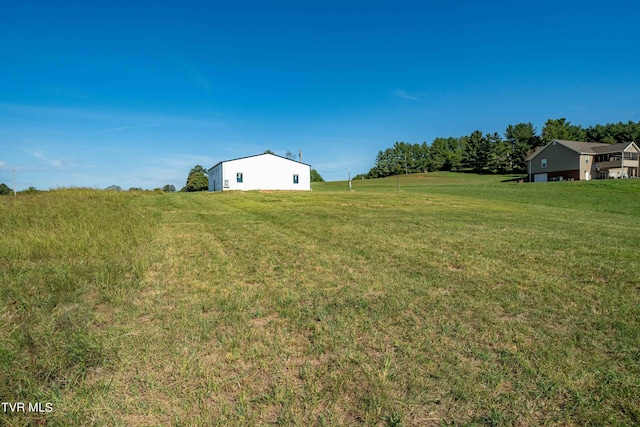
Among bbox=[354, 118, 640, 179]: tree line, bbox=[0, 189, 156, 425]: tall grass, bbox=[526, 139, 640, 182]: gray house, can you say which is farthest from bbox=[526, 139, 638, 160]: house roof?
bbox=[0, 189, 156, 425]: tall grass

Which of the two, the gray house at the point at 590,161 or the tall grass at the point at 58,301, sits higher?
the gray house at the point at 590,161

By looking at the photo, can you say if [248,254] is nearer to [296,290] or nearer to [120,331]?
[296,290]

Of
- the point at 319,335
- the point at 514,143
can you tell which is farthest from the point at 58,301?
the point at 514,143

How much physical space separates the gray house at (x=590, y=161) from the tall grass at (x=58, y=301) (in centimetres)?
6092

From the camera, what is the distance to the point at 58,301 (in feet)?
13.2

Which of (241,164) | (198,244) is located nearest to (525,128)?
(241,164)

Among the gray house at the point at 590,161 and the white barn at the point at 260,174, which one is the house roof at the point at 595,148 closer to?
the gray house at the point at 590,161

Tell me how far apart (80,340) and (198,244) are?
15.2ft

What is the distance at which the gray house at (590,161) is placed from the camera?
50.2 m

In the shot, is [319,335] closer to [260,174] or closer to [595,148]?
[260,174]

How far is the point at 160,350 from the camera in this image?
3.01 m

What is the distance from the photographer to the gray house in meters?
50.2

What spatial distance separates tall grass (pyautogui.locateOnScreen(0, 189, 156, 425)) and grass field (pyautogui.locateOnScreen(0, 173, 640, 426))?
0.02 metres

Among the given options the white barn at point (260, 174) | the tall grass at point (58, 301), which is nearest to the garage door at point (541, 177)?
the white barn at point (260, 174)
